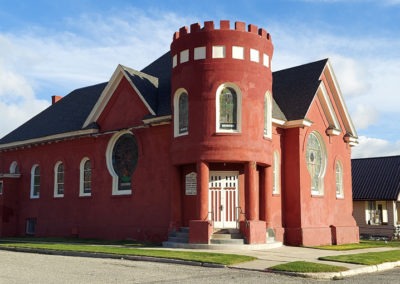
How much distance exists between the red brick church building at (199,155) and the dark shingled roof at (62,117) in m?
0.20

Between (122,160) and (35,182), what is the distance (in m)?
8.45

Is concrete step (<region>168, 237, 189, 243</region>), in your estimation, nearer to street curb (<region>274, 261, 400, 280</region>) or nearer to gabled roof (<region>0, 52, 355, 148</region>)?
gabled roof (<region>0, 52, 355, 148</region>)

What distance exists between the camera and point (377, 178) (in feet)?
133

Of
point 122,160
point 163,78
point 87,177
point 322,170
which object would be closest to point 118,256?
point 122,160

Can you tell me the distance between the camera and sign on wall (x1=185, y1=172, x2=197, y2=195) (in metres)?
23.8

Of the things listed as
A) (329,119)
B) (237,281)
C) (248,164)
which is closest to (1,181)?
(248,164)

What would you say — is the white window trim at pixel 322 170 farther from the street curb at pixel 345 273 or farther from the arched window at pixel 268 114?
the street curb at pixel 345 273

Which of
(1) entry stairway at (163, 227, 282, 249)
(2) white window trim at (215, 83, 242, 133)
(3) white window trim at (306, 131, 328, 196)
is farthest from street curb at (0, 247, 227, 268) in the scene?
(3) white window trim at (306, 131, 328, 196)

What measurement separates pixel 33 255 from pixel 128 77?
418 inches

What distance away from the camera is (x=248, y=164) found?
22734 millimetres

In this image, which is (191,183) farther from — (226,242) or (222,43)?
(222,43)

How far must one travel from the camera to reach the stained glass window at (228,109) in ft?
75.3

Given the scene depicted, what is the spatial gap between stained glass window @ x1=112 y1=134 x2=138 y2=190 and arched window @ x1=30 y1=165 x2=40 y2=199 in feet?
24.4

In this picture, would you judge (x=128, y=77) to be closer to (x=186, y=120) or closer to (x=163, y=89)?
(x=163, y=89)
